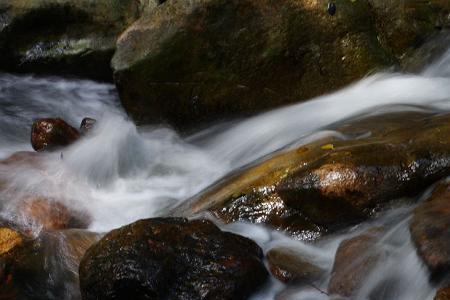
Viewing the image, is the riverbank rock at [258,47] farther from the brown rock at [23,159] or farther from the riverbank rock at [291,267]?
the riverbank rock at [291,267]

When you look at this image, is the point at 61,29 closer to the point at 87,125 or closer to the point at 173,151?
the point at 87,125

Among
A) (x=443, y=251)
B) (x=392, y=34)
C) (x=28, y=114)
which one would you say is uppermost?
(x=392, y=34)

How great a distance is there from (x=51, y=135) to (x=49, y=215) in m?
1.91

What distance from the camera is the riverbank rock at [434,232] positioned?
3531 mm

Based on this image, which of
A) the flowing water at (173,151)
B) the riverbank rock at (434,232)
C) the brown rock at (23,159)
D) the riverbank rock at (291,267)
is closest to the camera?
the riverbank rock at (434,232)

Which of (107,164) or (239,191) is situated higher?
(239,191)

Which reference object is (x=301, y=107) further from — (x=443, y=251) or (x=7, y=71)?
(x=7, y=71)

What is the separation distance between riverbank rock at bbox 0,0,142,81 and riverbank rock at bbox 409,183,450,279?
6632mm

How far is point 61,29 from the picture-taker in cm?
986

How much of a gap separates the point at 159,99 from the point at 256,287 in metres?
3.64

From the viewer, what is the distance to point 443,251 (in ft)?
11.6

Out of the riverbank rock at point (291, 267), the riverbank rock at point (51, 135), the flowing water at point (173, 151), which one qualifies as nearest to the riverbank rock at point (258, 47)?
the flowing water at point (173, 151)

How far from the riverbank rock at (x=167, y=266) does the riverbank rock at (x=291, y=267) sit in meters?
0.13

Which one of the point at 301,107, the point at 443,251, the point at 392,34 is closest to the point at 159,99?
the point at 301,107
